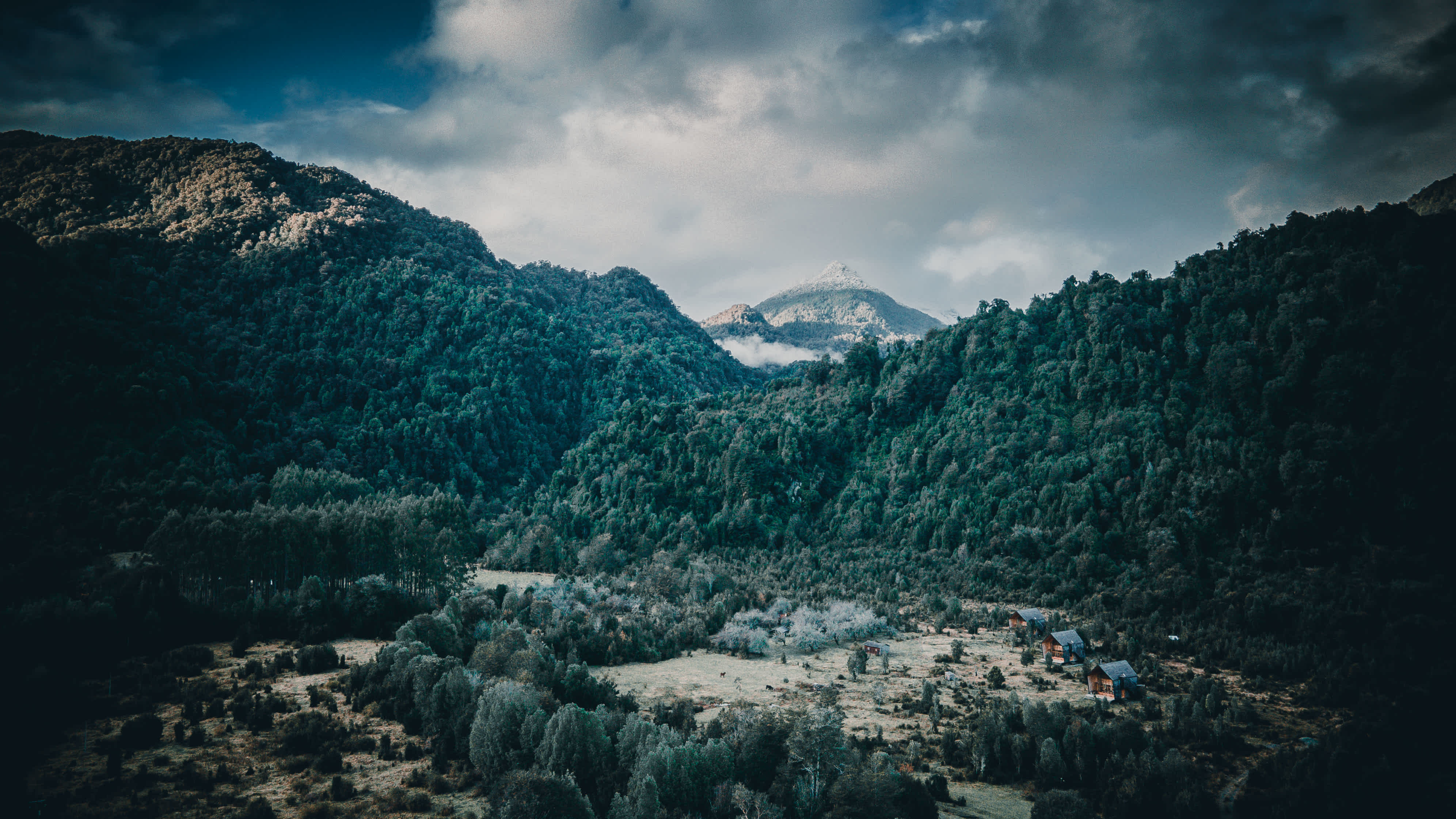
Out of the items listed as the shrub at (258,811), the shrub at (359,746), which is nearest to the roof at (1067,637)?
the shrub at (359,746)

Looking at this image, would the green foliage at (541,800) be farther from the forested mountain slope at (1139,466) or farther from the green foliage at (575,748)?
the forested mountain slope at (1139,466)

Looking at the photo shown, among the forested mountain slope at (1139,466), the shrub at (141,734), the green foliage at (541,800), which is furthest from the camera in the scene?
the forested mountain slope at (1139,466)

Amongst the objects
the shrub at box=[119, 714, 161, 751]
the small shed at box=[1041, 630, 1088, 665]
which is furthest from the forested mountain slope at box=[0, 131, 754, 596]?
the small shed at box=[1041, 630, 1088, 665]

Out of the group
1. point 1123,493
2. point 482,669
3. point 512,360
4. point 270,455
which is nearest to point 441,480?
point 270,455

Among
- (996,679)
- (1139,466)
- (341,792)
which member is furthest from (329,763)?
(1139,466)

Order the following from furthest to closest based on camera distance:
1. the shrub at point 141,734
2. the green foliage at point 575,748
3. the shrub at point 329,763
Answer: the shrub at point 141,734 < the shrub at point 329,763 < the green foliage at point 575,748

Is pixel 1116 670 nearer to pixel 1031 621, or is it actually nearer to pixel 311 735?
pixel 1031 621
